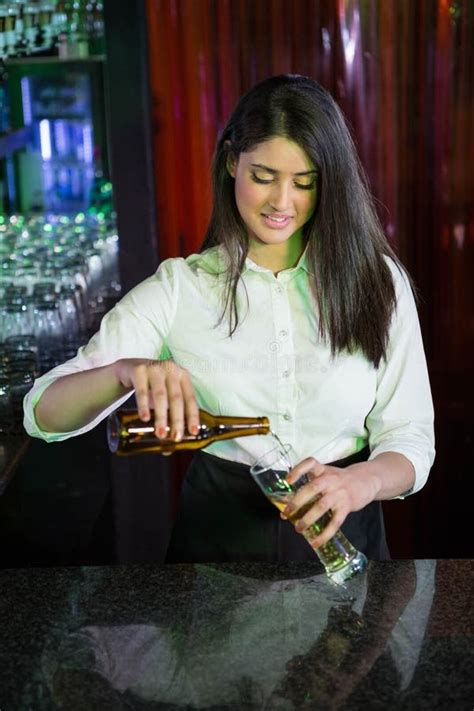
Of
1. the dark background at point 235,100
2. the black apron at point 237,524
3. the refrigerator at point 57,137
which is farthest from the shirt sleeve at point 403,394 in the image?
the refrigerator at point 57,137

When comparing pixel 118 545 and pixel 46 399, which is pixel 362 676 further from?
pixel 118 545

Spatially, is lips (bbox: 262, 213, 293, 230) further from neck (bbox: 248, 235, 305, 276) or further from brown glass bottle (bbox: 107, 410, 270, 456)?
brown glass bottle (bbox: 107, 410, 270, 456)

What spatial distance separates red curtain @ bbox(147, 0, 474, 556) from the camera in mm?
3488

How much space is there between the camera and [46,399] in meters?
1.80

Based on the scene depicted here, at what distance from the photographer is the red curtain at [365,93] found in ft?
11.4

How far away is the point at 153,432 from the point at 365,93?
7.78ft

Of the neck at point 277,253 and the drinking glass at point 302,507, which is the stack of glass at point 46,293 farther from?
the drinking glass at point 302,507

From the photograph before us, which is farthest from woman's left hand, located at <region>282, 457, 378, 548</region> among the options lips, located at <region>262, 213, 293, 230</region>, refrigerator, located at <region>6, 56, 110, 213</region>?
refrigerator, located at <region>6, 56, 110, 213</region>

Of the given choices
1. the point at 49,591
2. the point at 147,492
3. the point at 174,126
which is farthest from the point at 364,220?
the point at 147,492

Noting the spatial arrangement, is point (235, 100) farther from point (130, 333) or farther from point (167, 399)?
point (167, 399)

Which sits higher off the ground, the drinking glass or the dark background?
the dark background

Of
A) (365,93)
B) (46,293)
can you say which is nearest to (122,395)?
(46,293)

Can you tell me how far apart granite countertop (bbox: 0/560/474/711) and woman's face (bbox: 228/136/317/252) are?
656 millimetres

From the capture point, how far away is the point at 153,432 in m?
1.48
